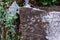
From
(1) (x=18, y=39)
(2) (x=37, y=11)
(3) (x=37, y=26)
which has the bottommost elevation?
(1) (x=18, y=39)

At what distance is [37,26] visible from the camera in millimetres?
3109

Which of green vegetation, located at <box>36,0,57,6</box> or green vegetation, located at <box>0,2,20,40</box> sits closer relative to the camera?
green vegetation, located at <box>0,2,20,40</box>

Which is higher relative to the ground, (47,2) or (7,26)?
(47,2)

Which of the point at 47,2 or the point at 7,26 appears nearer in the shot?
the point at 7,26

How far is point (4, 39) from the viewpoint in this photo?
3.24 m

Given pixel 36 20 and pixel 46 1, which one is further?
pixel 46 1

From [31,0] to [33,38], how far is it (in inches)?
34.7

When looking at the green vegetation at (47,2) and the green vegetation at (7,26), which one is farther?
the green vegetation at (47,2)

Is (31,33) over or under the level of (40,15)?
under

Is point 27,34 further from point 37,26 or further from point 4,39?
point 4,39

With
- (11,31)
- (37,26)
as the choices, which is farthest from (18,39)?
(37,26)

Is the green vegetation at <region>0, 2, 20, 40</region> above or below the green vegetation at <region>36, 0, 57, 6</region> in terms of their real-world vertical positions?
below

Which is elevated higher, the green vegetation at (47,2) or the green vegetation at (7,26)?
the green vegetation at (47,2)

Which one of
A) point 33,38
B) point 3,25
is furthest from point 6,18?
point 33,38
